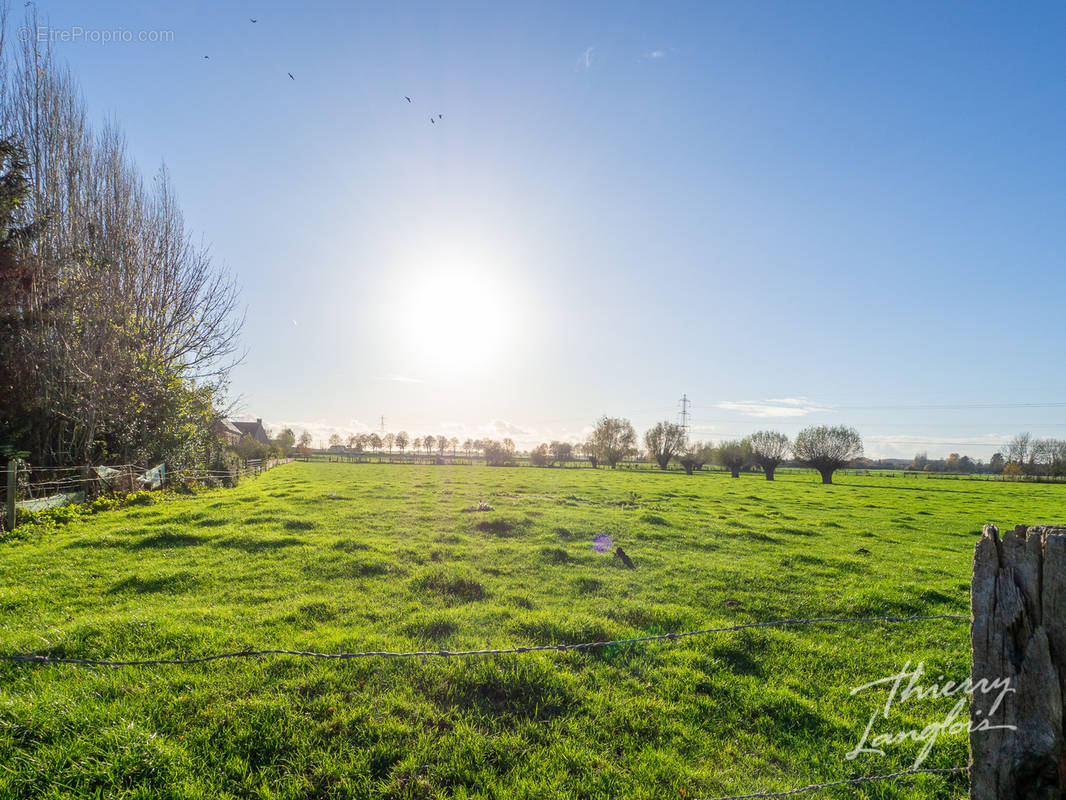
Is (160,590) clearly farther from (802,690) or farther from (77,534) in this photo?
(802,690)

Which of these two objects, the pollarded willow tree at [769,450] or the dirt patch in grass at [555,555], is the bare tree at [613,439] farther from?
the dirt patch in grass at [555,555]

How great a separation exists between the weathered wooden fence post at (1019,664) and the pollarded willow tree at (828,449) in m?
73.2

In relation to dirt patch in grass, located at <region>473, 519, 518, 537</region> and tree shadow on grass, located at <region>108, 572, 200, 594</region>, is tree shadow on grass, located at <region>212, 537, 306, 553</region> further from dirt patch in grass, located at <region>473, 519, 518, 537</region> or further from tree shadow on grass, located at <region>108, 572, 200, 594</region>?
dirt patch in grass, located at <region>473, 519, 518, 537</region>

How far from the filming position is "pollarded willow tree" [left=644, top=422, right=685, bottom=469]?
90188mm

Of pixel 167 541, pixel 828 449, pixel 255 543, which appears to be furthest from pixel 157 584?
pixel 828 449

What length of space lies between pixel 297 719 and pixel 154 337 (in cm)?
2587

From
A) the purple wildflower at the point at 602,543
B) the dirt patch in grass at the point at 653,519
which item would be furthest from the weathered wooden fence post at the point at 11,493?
the dirt patch in grass at the point at 653,519

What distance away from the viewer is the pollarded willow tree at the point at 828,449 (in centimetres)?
6588

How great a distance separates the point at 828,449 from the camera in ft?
218

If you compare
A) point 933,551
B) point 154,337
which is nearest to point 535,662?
point 933,551

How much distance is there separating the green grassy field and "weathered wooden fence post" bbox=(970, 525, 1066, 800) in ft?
7.42

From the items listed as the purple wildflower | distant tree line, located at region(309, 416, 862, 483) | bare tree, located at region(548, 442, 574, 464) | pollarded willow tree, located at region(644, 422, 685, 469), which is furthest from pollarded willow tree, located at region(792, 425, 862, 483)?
the purple wildflower

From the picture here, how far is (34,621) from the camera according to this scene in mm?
7234

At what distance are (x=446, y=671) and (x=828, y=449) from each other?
7403cm
